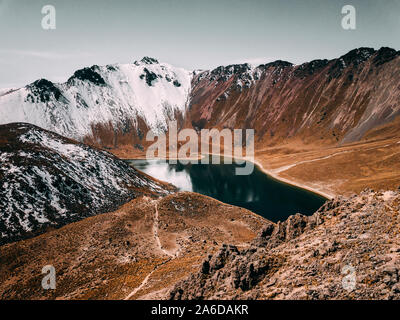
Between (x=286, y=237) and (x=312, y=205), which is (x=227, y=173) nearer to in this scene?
(x=312, y=205)

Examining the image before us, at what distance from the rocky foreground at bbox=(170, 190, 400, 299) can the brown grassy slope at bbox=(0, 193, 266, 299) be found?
30.9 feet

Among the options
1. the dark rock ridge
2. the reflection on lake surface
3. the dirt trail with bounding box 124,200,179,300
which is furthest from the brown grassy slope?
the reflection on lake surface

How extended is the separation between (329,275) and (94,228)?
140ft

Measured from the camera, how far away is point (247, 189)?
131 meters

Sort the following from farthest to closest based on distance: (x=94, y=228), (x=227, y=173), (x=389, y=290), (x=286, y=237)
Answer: (x=227, y=173), (x=94, y=228), (x=286, y=237), (x=389, y=290)

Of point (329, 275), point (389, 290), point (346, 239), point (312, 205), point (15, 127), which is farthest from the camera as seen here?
point (312, 205)

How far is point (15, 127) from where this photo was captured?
314 feet

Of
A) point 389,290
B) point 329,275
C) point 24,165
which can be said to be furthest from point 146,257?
point 24,165

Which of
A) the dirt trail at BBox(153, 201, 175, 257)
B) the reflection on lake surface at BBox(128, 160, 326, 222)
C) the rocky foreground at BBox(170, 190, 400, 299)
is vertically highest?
the rocky foreground at BBox(170, 190, 400, 299)

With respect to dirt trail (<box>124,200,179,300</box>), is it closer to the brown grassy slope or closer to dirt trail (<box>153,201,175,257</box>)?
dirt trail (<box>153,201,175,257</box>)

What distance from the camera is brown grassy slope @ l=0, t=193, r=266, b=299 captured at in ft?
106

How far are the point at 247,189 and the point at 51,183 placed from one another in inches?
3572

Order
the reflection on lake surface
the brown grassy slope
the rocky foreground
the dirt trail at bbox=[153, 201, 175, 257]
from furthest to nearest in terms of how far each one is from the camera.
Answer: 1. the reflection on lake surface
2. the dirt trail at bbox=[153, 201, 175, 257]
3. the brown grassy slope
4. the rocky foreground

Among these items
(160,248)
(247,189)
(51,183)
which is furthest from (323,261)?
(247,189)
